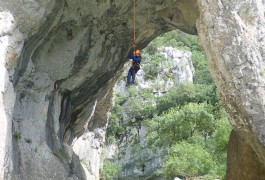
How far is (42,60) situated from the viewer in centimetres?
1064

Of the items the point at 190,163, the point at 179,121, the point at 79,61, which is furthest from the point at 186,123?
the point at 79,61

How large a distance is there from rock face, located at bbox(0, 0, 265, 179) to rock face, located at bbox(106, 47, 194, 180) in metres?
13.4

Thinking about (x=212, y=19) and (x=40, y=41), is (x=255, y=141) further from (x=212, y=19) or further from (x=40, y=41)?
(x=40, y=41)

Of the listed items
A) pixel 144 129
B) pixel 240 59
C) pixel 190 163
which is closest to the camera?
pixel 240 59

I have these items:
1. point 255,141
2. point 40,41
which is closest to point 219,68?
point 255,141

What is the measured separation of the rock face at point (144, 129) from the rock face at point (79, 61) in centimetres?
1341

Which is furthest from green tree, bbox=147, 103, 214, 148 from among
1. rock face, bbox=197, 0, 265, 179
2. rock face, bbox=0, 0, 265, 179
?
rock face, bbox=197, 0, 265, 179

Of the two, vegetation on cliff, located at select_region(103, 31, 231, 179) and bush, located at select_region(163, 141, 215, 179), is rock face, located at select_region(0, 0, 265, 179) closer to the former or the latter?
vegetation on cliff, located at select_region(103, 31, 231, 179)

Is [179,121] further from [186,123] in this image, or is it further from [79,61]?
[79,61]

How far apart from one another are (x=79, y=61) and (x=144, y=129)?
2040 centimetres

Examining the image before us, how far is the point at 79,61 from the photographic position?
11562mm

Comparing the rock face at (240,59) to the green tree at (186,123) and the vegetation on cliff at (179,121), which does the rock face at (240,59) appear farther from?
the green tree at (186,123)

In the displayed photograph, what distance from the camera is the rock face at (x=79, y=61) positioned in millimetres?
7547

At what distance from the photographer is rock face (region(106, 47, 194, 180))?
27.0 metres
